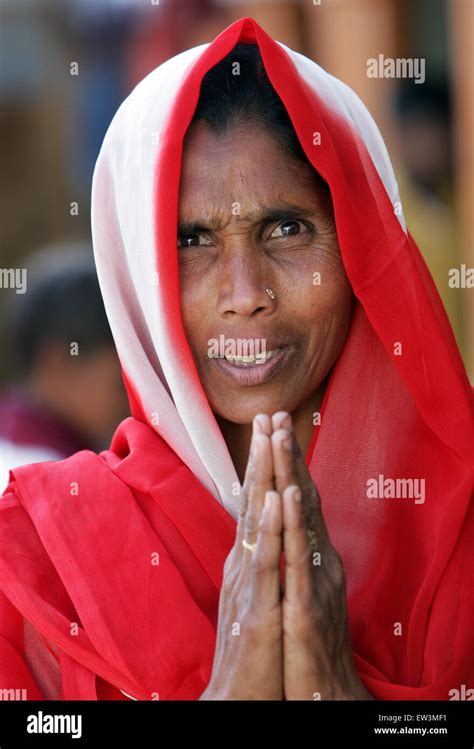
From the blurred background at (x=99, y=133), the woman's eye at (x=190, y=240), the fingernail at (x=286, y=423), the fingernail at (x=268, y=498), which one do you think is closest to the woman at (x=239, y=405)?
the woman's eye at (x=190, y=240)

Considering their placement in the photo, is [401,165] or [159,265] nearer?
[159,265]

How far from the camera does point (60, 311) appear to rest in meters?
3.58

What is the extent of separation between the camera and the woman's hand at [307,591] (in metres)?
1.65

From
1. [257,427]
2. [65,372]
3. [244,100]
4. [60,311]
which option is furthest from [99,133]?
[257,427]

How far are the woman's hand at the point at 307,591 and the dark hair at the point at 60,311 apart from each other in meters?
1.96

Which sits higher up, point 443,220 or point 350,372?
point 443,220

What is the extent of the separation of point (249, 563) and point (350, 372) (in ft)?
1.59

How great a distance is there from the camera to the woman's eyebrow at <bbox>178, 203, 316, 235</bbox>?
75.6 inches

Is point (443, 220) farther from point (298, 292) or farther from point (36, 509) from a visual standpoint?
point (36, 509)

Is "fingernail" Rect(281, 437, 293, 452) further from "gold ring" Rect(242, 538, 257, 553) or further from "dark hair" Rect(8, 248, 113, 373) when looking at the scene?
"dark hair" Rect(8, 248, 113, 373)

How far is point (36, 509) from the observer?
6.33 feet

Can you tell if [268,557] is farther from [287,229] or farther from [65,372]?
[65,372]
